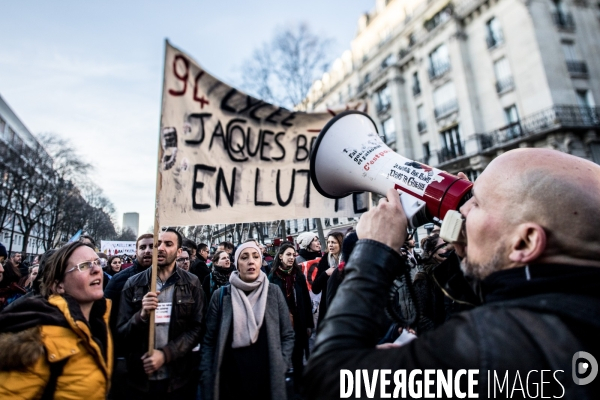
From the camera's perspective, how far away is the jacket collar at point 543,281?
78cm

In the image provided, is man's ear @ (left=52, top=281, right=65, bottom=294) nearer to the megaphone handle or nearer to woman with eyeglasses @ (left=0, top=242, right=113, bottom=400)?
woman with eyeglasses @ (left=0, top=242, right=113, bottom=400)

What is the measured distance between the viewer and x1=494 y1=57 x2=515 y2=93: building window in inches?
750

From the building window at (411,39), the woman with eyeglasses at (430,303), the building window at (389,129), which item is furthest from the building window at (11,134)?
the woman with eyeglasses at (430,303)

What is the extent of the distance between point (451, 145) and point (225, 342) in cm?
2275

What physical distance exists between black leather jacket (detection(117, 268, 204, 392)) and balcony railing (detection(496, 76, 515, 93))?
21448 millimetres

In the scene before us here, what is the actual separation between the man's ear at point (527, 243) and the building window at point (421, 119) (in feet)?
84.5

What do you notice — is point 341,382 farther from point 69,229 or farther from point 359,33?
point 69,229

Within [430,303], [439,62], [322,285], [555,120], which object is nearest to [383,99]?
[439,62]

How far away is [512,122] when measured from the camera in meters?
18.9

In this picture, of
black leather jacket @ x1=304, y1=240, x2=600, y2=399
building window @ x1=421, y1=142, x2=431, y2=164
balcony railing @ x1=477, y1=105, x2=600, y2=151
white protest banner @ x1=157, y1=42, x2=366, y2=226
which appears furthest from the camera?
building window @ x1=421, y1=142, x2=431, y2=164

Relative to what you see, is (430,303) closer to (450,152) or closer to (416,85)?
(450,152)

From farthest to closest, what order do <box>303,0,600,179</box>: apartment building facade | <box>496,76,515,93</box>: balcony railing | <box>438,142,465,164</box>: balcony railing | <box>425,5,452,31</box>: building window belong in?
<box>425,5,452,31</box>: building window
<box>438,142,465,164</box>: balcony railing
<box>496,76,515,93</box>: balcony railing
<box>303,0,600,179</box>: apartment building facade

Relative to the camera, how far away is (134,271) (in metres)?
3.68

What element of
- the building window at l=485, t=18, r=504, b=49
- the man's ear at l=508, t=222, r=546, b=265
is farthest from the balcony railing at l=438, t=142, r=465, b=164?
the man's ear at l=508, t=222, r=546, b=265
